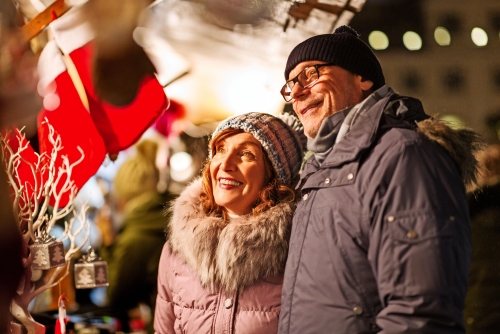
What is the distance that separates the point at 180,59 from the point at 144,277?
121cm

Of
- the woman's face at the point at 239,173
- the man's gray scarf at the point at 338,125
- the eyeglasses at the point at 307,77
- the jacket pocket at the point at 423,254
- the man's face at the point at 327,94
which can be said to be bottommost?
the jacket pocket at the point at 423,254

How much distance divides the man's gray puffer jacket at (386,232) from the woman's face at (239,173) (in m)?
0.45

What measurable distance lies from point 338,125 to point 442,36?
1.21 meters

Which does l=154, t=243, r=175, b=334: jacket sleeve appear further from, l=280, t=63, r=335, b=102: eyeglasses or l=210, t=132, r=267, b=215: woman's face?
l=280, t=63, r=335, b=102: eyeglasses

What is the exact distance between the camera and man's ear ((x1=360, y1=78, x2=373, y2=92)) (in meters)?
1.56

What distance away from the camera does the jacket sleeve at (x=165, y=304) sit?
6.34 feet

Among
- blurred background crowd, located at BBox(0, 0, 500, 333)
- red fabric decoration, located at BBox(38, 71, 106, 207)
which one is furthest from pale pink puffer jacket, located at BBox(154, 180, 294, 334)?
red fabric decoration, located at BBox(38, 71, 106, 207)

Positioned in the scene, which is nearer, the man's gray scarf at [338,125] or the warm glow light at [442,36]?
the man's gray scarf at [338,125]

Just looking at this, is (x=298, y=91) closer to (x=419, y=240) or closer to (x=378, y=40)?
(x=419, y=240)

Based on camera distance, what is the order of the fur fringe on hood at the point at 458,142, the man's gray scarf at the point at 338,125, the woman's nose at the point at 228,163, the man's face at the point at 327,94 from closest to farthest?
1. the fur fringe on hood at the point at 458,142
2. the man's gray scarf at the point at 338,125
3. the man's face at the point at 327,94
4. the woman's nose at the point at 228,163

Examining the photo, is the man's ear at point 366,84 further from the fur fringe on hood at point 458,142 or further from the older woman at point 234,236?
the older woman at point 234,236

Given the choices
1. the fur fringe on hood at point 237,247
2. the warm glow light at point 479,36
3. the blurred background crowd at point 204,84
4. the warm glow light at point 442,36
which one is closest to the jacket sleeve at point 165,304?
the fur fringe on hood at point 237,247

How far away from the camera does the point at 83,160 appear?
9.30 feet

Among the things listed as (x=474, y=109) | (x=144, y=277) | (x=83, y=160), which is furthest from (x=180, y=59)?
(x=474, y=109)
